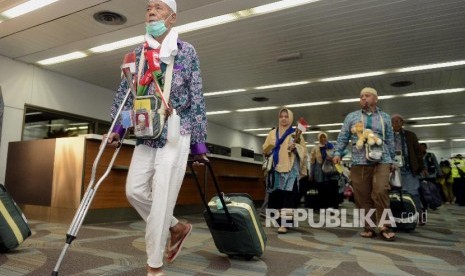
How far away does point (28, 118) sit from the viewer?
26.8ft

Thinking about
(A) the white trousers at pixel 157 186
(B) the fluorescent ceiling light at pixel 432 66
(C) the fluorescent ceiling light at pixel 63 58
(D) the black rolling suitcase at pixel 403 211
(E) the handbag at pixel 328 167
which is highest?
(C) the fluorescent ceiling light at pixel 63 58

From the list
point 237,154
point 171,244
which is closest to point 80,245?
point 171,244

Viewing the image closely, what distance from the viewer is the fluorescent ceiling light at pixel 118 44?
6.45 meters

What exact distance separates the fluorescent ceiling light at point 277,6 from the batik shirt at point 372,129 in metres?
2.03

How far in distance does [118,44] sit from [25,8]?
167 centimetres

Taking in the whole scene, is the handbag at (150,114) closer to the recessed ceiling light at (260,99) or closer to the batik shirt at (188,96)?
the batik shirt at (188,96)

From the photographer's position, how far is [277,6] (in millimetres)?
5211

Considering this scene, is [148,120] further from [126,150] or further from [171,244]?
[126,150]

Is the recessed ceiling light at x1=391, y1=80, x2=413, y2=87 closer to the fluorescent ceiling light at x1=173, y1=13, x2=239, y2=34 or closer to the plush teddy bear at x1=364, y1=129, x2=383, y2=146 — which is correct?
the fluorescent ceiling light at x1=173, y1=13, x2=239, y2=34

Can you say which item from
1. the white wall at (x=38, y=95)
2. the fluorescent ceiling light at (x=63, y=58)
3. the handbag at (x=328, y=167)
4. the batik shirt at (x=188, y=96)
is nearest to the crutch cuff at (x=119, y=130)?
the batik shirt at (x=188, y=96)

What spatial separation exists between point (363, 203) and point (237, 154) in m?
6.93

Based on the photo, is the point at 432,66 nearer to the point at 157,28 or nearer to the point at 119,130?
the point at 157,28

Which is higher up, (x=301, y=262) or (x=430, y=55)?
(x=430, y=55)

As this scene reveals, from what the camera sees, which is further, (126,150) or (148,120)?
(126,150)
